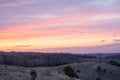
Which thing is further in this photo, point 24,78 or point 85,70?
point 85,70

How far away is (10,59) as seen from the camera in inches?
6201

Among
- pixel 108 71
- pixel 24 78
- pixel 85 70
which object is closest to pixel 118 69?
pixel 108 71

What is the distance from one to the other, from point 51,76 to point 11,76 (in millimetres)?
6465

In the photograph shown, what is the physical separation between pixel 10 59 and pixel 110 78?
79375 mm

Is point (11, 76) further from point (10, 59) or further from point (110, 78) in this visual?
point (10, 59)

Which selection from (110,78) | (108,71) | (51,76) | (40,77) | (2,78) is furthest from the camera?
(108,71)

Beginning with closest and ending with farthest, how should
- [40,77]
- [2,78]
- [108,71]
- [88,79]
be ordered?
[2,78], [40,77], [88,79], [108,71]

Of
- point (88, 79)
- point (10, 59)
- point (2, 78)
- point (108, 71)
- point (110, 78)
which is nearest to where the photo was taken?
point (2, 78)

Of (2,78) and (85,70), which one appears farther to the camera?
(85,70)

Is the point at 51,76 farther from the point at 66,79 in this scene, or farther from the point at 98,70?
the point at 98,70

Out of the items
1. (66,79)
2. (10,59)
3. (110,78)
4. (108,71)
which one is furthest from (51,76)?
(10,59)

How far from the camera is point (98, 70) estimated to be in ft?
301

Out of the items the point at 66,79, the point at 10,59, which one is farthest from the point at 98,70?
the point at 10,59

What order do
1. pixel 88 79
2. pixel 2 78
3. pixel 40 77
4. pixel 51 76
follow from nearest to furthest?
pixel 2 78, pixel 40 77, pixel 51 76, pixel 88 79
